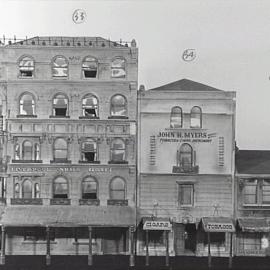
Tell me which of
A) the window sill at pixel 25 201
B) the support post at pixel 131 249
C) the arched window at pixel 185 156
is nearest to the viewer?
the support post at pixel 131 249

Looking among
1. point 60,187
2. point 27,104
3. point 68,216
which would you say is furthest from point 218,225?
point 27,104

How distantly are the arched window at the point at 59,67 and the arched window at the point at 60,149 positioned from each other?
293cm

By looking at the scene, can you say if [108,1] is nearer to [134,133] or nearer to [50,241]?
[134,133]

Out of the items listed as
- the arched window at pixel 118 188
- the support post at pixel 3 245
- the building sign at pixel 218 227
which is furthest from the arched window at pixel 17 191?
the building sign at pixel 218 227

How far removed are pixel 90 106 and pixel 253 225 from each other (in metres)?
8.97

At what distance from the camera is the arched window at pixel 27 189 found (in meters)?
26.1

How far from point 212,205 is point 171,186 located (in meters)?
2.02

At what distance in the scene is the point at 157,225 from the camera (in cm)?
2516

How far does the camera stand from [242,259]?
83.8ft

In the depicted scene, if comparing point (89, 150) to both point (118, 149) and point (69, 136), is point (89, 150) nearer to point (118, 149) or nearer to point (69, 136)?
point (69, 136)

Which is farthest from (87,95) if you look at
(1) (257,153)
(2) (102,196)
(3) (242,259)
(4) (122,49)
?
(3) (242,259)

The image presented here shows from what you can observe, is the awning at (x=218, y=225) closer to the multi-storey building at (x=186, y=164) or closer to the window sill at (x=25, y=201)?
the multi-storey building at (x=186, y=164)

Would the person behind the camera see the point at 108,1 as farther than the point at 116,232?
No

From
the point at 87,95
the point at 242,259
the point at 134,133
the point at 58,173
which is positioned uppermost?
the point at 87,95
